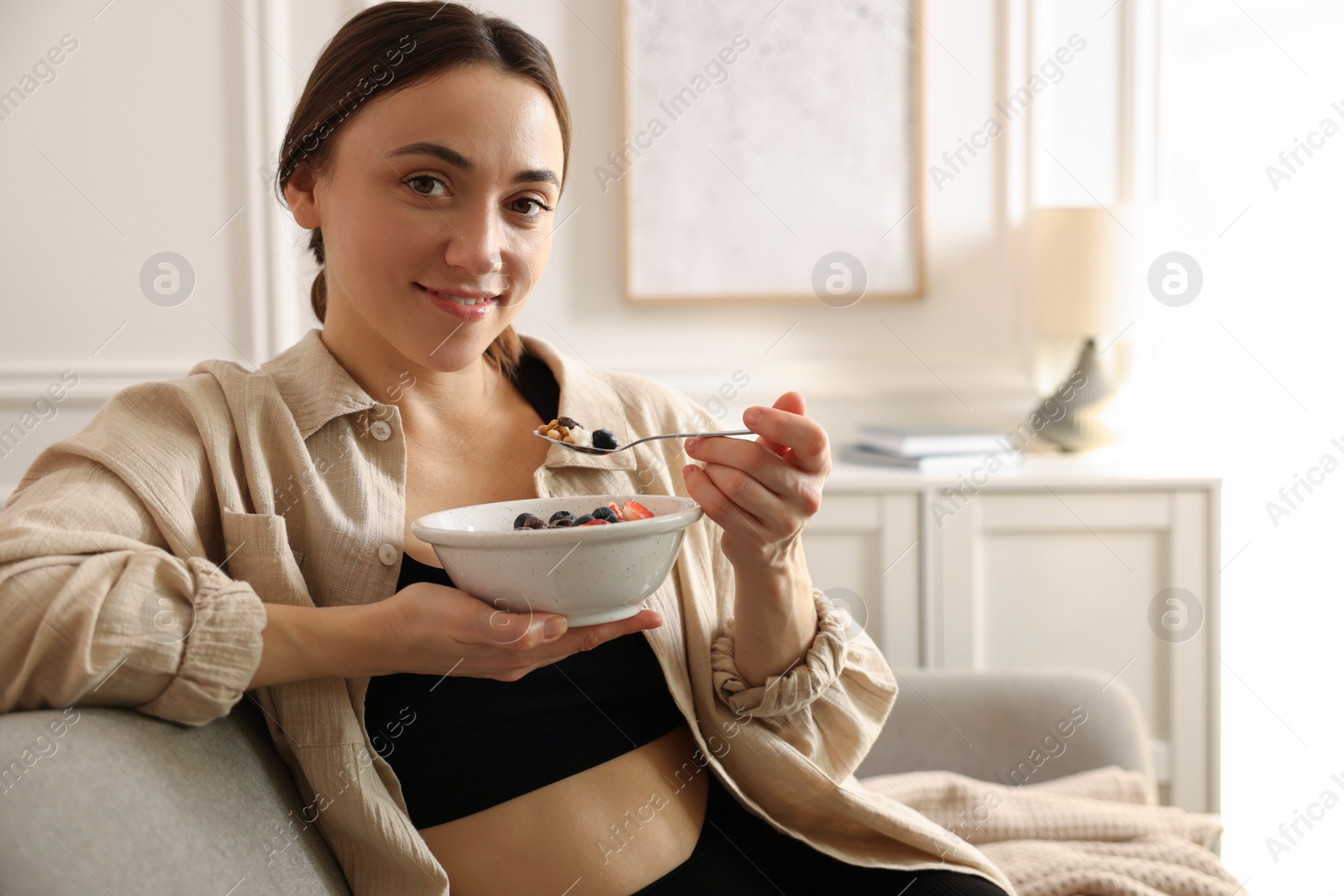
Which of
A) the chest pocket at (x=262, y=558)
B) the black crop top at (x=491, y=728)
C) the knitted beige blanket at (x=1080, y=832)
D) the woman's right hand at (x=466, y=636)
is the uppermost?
the chest pocket at (x=262, y=558)

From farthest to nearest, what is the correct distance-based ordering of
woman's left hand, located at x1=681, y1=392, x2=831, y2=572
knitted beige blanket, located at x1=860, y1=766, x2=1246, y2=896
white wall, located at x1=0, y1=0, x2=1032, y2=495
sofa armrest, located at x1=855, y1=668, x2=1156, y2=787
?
white wall, located at x1=0, y1=0, x2=1032, y2=495 < sofa armrest, located at x1=855, y1=668, x2=1156, y2=787 < knitted beige blanket, located at x1=860, y1=766, x2=1246, y2=896 < woman's left hand, located at x1=681, y1=392, x2=831, y2=572

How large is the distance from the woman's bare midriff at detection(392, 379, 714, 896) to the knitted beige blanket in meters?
0.54

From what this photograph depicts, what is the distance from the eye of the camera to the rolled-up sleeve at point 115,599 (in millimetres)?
855

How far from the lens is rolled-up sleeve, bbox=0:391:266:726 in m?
0.86

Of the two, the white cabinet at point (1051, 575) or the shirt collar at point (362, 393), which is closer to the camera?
the shirt collar at point (362, 393)

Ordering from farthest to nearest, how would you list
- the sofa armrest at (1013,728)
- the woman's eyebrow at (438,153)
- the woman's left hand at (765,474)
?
1. the sofa armrest at (1013,728)
2. the woman's eyebrow at (438,153)
3. the woman's left hand at (765,474)

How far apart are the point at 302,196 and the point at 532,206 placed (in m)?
0.30

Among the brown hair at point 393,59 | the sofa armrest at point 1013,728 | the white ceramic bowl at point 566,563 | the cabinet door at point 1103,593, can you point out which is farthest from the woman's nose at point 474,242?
the cabinet door at point 1103,593

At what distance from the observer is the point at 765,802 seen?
122 cm

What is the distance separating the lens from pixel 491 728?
108cm

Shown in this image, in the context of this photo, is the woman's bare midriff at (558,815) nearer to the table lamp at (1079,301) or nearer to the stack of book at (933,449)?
the stack of book at (933,449)

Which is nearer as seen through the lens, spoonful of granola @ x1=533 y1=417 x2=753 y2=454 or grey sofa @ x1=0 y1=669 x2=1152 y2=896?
grey sofa @ x1=0 y1=669 x2=1152 y2=896

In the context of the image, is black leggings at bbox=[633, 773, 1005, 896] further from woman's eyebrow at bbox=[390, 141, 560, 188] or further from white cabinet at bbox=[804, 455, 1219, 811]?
white cabinet at bbox=[804, 455, 1219, 811]

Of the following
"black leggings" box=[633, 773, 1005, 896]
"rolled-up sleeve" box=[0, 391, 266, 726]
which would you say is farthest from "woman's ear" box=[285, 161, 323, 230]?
"black leggings" box=[633, 773, 1005, 896]
